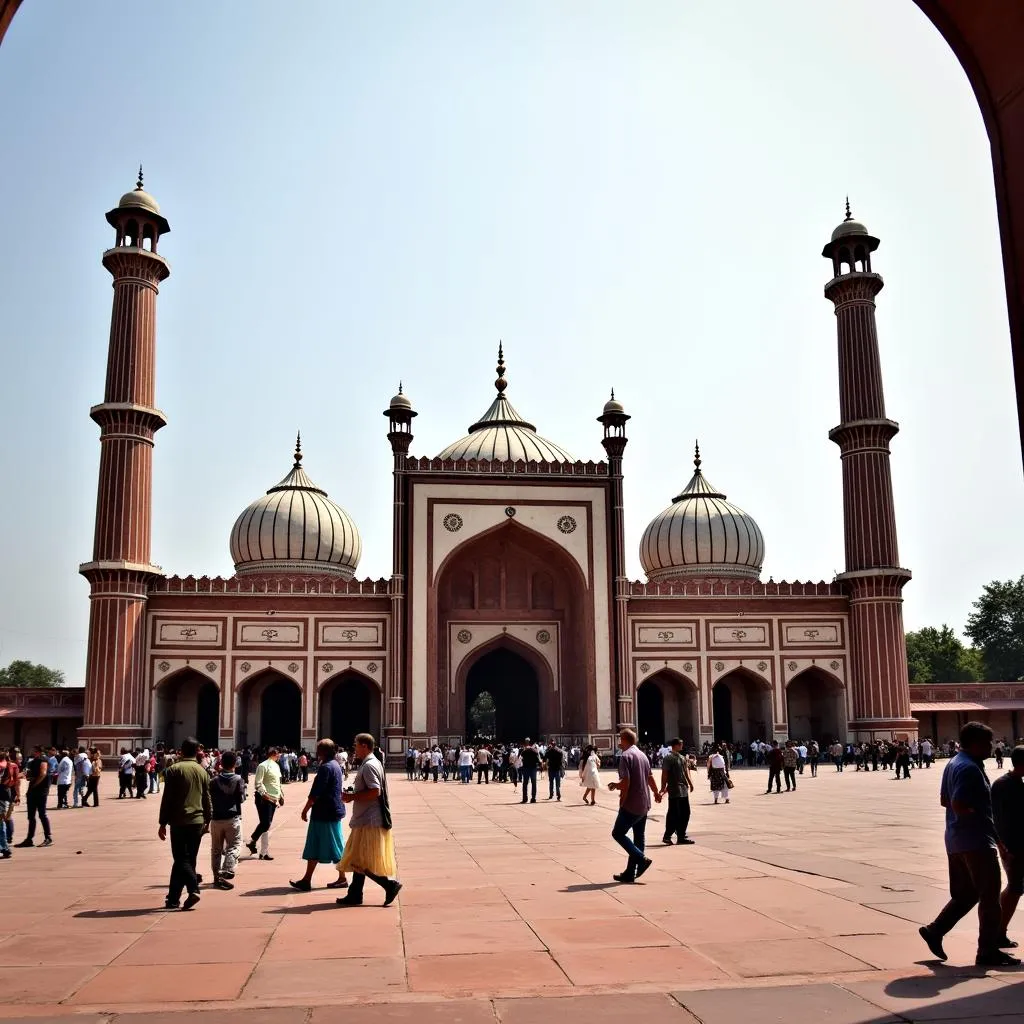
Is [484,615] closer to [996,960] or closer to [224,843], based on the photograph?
[224,843]

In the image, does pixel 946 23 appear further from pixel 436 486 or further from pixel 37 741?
pixel 37 741

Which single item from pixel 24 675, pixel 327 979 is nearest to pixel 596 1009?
pixel 327 979

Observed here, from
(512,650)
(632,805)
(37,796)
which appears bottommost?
(37,796)

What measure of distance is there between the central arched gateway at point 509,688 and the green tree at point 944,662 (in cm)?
3043

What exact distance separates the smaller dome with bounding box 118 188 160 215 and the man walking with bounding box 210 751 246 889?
2683 centimetres

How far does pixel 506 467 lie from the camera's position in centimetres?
3400

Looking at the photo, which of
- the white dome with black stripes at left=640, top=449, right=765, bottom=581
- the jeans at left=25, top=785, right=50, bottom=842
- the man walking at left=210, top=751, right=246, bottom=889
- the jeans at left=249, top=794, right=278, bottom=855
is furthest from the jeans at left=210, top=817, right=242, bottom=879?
the white dome with black stripes at left=640, top=449, right=765, bottom=581

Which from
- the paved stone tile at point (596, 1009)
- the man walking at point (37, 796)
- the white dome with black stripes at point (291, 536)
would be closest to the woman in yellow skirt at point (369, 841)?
the paved stone tile at point (596, 1009)

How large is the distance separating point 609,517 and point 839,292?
34.6 ft

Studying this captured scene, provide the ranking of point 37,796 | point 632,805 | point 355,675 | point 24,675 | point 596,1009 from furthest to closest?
point 24,675
point 355,675
point 37,796
point 632,805
point 596,1009

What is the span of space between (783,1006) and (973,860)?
148cm

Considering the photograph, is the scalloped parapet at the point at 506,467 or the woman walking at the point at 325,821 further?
the scalloped parapet at the point at 506,467

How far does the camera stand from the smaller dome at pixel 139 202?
32.0m

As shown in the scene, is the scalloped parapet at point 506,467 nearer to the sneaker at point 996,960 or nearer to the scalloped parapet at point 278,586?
the scalloped parapet at point 278,586
